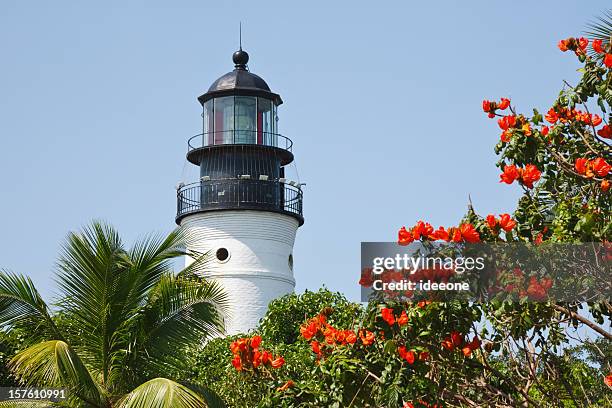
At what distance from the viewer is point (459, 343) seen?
342 inches

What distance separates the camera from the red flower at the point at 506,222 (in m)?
8.43

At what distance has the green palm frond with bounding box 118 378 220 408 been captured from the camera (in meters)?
12.5

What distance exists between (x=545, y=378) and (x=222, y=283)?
16.6 m

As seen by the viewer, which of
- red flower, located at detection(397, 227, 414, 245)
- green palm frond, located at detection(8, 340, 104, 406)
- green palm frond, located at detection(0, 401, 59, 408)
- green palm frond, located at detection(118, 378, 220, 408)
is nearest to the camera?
red flower, located at detection(397, 227, 414, 245)

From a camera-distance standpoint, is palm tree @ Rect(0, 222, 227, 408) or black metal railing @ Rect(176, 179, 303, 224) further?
black metal railing @ Rect(176, 179, 303, 224)

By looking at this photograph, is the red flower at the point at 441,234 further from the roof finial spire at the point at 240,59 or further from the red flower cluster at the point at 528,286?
the roof finial spire at the point at 240,59

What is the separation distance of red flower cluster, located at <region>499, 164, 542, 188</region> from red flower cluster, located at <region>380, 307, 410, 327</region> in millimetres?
1300

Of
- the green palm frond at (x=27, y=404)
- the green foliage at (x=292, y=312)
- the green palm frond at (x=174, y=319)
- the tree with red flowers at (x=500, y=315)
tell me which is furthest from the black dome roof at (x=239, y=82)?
the tree with red flowers at (x=500, y=315)

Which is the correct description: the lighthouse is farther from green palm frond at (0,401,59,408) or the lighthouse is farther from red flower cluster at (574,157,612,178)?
red flower cluster at (574,157,612,178)

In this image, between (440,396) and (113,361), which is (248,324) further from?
(440,396)

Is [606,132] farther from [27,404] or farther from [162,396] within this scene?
[27,404]

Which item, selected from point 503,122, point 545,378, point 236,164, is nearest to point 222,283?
point 236,164

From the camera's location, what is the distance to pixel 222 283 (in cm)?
2691

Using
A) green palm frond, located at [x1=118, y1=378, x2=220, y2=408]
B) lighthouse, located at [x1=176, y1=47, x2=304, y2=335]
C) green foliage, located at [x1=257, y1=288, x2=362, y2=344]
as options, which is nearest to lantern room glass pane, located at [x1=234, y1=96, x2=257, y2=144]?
lighthouse, located at [x1=176, y1=47, x2=304, y2=335]
